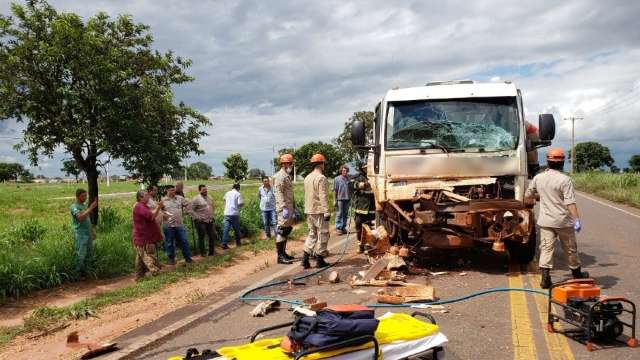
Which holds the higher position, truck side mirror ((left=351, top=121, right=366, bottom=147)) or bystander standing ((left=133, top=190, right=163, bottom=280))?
truck side mirror ((left=351, top=121, right=366, bottom=147))

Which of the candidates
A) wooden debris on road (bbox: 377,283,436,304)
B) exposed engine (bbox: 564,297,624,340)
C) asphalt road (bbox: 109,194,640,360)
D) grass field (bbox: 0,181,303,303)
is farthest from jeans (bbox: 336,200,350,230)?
exposed engine (bbox: 564,297,624,340)

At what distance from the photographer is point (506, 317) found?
5.35 meters

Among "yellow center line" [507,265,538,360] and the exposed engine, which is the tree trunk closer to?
"yellow center line" [507,265,538,360]

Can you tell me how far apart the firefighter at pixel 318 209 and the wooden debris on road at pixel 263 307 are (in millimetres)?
2609

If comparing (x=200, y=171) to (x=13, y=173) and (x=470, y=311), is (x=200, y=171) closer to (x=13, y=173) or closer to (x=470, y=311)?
(x=13, y=173)

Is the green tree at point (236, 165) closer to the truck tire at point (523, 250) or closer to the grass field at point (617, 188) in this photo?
the grass field at point (617, 188)

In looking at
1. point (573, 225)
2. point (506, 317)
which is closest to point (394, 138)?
point (573, 225)

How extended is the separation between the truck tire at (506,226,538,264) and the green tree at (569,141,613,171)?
96.4 m

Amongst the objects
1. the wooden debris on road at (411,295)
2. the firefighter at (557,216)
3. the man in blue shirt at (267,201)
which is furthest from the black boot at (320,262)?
the man in blue shirt at (267,201)

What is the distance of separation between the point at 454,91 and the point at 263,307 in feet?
15.3

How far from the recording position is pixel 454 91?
8055 mm

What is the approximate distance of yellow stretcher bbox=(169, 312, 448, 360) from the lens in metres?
3.49

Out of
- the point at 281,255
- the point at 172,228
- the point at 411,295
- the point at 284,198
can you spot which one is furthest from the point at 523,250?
the point at 172,228

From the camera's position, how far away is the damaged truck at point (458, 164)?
292 inches
